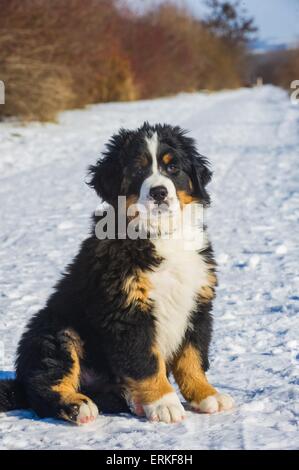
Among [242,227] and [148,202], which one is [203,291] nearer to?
[148,202]

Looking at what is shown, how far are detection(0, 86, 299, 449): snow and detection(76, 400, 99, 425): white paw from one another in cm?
5

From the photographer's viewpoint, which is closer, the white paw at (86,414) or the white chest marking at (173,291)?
the white paw at (86,414)

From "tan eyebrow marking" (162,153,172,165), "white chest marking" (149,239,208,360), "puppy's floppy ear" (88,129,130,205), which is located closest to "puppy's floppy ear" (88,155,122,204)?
"puppy's floppy ear" (88,129,130,205)

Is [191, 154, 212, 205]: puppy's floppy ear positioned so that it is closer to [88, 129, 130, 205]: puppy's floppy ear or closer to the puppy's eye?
the puppy's eye

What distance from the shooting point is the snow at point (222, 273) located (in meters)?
3.14

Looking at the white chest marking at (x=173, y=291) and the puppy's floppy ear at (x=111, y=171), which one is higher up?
the puppy's floppy ear at (x=111, y=171)

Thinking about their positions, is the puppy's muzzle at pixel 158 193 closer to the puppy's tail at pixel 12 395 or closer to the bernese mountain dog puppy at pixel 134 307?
the bernese mountain dog puppy at pixel 134 307

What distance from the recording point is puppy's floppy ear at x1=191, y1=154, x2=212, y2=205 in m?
4.01

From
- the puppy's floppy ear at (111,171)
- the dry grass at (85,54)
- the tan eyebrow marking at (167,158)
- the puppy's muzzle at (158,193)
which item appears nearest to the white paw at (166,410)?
the puppy's muzzle at (158,193)

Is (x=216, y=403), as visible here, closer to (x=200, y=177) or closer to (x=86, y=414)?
(x=86, y=414)

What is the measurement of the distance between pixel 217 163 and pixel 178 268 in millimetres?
9505

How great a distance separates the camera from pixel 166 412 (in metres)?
3.29

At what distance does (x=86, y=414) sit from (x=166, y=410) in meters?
0.37
